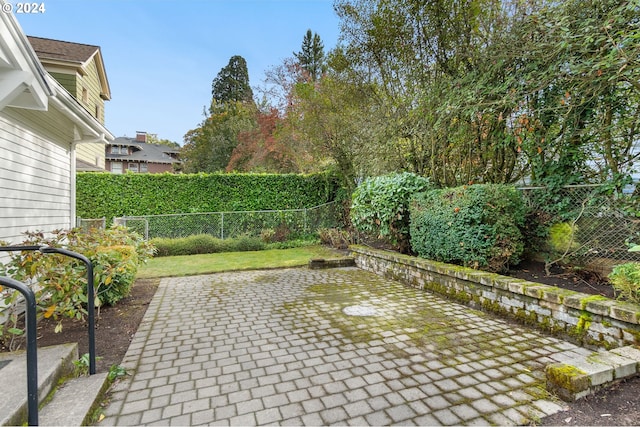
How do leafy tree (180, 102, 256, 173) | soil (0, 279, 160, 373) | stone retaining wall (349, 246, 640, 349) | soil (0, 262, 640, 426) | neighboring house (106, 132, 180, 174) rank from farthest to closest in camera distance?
1. neighboring house (106, 132, 180, 174)
2. leafy tree (180, 102, 256, 173)
3. soil (0, 279, 160, 373)
4. stone retaining wall (349, 246, 640, 349)
5. soil (0, 262, 640, 426)

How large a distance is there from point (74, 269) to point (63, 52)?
9.24m

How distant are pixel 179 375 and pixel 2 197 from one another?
11.0 ft

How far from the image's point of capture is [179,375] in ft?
8.29

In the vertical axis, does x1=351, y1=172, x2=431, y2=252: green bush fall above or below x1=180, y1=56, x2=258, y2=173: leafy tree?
below

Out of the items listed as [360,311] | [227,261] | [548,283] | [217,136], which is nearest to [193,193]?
[227,261]

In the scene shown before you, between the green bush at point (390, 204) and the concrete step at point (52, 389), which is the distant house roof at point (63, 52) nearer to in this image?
the green bush at point (390, 204)

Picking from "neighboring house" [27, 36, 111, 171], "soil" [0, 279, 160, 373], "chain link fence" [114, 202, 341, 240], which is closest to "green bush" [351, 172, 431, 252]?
"chain link fence" [114, 202, 341, 240]

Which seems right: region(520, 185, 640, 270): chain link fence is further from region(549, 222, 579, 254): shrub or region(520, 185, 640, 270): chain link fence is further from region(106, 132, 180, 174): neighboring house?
region(106, 132, 180, 174): neighboring house

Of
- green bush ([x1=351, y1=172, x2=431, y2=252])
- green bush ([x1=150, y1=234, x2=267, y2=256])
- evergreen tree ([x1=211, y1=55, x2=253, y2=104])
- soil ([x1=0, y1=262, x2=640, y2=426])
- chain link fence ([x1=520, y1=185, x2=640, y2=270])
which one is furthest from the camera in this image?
evergreen tree ([x1=211, y1=55, x2=253, y2=104])

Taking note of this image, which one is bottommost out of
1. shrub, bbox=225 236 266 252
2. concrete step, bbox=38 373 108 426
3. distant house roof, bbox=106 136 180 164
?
concrete step, bbox=38 373 108 426

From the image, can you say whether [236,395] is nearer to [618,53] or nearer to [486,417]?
[486,417]

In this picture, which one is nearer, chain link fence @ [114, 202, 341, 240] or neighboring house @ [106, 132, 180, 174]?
chain link fence @ [114, 202, 341, 240]

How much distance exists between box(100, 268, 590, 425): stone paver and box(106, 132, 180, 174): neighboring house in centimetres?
2807

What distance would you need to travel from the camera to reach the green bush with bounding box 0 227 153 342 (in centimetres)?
285
